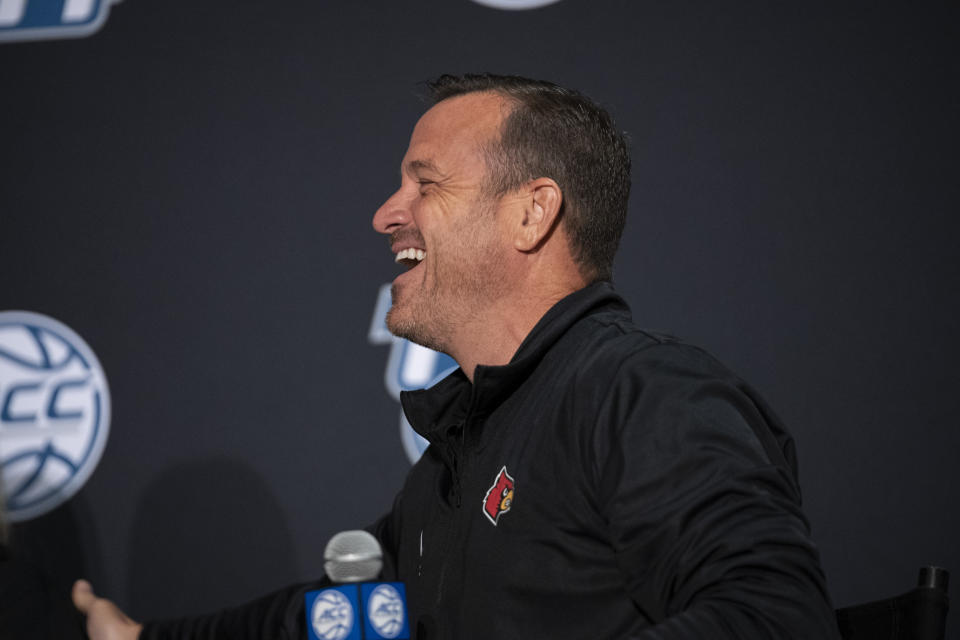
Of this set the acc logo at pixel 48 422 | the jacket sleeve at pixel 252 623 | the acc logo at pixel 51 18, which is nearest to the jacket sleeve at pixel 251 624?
the jacket sleeve at pixel 252 623

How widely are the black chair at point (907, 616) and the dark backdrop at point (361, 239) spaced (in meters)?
0.82

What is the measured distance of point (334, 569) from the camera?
75cm

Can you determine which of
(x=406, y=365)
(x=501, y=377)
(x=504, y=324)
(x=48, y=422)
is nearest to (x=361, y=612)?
(x=501, y=377)

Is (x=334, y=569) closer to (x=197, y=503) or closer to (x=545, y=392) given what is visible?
(x=545, y=392)

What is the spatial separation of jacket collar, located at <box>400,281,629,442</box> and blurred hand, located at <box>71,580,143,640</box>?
1.42ft

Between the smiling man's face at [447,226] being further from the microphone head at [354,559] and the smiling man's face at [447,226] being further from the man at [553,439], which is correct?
the microphone head at [354,559]

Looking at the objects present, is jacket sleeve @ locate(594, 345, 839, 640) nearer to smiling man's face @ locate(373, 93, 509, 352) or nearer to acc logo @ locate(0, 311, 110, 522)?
smiling man's face @ locate(373, 93, 509, 352)

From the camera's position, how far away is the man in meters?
0.73

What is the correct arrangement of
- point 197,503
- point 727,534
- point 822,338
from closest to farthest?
1. point 727,534
2. point 822,338
3. point 197,503

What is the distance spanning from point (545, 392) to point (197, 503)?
1.25 metres

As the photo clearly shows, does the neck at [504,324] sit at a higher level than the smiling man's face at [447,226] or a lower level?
lower

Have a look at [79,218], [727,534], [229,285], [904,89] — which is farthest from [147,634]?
[904,89]

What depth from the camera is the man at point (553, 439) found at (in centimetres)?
73

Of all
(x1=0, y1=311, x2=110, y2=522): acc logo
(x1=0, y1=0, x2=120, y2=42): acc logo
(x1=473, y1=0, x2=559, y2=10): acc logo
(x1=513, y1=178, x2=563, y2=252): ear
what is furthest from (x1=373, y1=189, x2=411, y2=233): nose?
(x1=0, y1=0, x2=120, y2=42): acc logo
